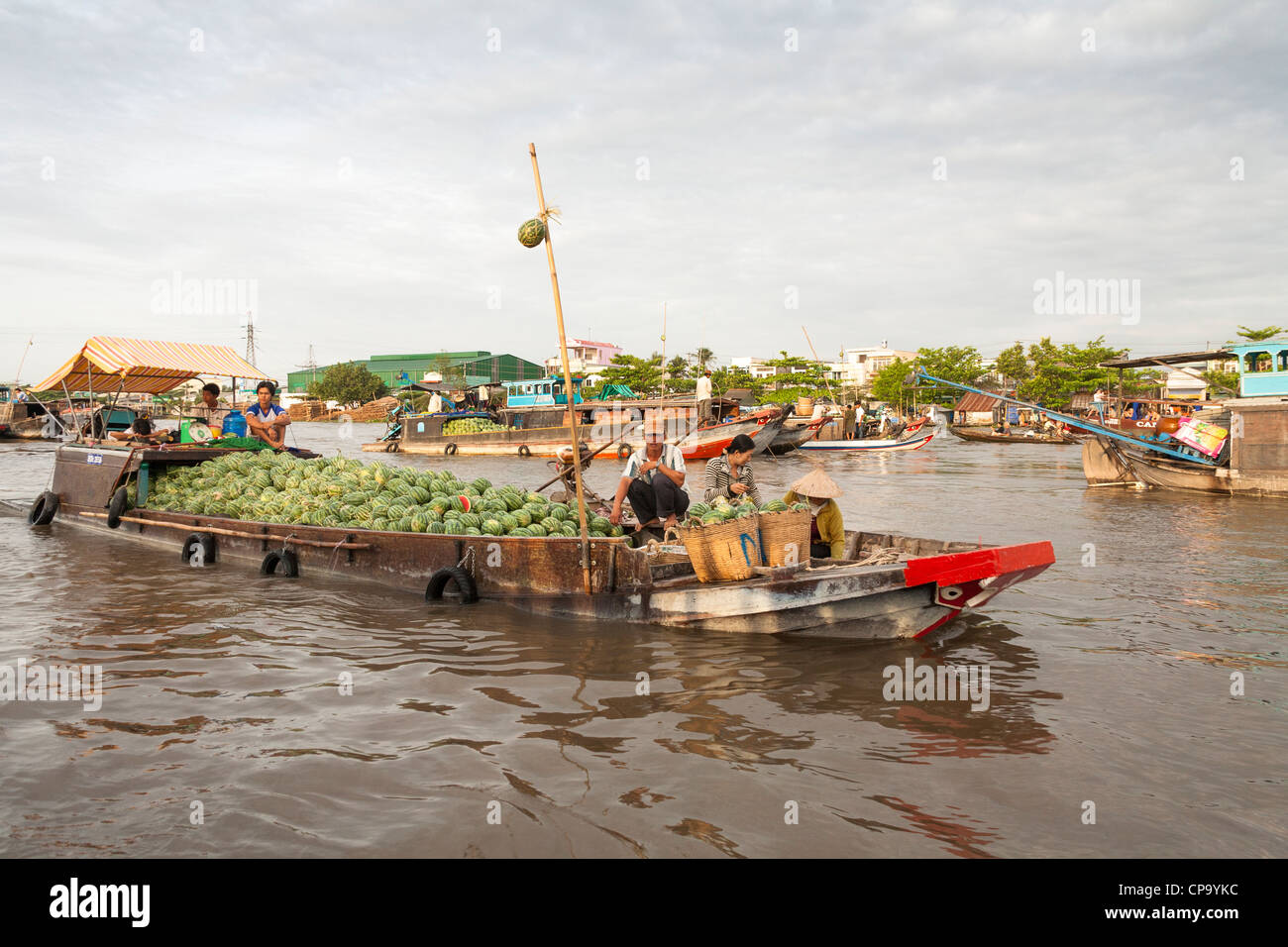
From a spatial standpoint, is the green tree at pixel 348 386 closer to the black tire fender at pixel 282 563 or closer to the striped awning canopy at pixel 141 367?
the striped awning canopy at pixel 141 367

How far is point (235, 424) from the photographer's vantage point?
34.2 ft

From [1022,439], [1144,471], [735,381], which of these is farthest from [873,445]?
[735,381]

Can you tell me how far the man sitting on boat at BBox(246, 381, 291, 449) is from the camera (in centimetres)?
977

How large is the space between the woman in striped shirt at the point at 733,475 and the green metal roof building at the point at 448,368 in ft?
242

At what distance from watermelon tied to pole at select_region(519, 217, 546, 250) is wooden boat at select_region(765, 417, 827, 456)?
79.1ft

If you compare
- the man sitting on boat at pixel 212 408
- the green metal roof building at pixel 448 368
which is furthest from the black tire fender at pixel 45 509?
the green metal roof building at pixel 448 368

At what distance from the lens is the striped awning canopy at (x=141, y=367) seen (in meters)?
9.80

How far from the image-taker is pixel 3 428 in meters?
34.4

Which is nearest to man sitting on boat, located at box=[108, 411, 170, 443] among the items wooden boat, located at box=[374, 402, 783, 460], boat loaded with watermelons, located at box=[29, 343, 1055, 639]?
boat loaded with watermelons, located at box=[29, 343, 1055, 639]

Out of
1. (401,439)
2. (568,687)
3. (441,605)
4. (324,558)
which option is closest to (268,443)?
(324,558)

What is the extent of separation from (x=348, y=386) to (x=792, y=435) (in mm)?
62378
